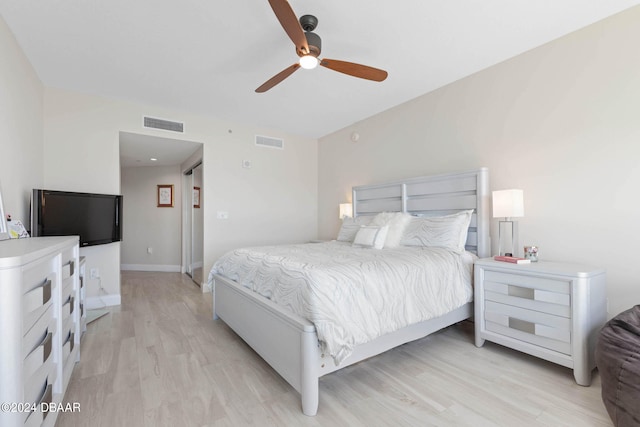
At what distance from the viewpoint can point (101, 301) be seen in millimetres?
3580

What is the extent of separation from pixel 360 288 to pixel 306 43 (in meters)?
1.67

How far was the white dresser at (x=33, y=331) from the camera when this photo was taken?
92 centimetres

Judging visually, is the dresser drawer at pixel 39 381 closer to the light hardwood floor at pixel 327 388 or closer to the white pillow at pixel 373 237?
the light hardwood floor at pixel 327 388

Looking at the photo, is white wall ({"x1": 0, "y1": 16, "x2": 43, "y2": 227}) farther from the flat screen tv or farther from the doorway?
the doorway

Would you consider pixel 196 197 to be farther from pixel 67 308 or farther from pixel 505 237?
pixel 505 237

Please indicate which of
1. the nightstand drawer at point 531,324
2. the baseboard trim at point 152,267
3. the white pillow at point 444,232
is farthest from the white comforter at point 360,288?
the baseboard trim at point 152,267

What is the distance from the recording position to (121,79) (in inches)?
123

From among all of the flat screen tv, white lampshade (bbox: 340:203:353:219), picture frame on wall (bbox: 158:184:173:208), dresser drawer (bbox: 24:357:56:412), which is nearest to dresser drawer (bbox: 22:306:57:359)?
dresser drawer (bbox: 24:357:56:412)

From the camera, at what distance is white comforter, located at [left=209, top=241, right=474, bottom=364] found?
1681 mm

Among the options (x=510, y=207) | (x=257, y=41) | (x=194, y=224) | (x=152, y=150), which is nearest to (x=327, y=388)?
(x=510, y=207)

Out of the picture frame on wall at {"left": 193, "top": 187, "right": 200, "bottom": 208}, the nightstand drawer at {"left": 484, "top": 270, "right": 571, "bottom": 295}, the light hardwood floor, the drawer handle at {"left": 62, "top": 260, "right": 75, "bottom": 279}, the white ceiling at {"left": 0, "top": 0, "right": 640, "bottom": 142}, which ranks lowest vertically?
the light hardwood floor

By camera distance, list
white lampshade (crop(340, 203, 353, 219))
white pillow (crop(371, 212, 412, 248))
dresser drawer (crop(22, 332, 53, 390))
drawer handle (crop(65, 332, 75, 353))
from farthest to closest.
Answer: white lampshade (crop(340, 203, 353, 219)) < white pillow (crop(371, 212, 412, 248)) < drawer handle (crop(65, 332, 75, 353)) < dresser drawer (crop(22, 332, 53, 390))

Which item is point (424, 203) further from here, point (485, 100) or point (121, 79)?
point (121, 79)

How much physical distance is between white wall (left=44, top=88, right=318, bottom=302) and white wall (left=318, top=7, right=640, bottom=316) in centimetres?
250
